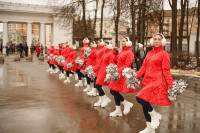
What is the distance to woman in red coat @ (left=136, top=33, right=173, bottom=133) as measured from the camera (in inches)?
195

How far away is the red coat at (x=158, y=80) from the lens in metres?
4.95

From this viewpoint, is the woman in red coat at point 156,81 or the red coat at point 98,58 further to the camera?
the red coat at point 98,58

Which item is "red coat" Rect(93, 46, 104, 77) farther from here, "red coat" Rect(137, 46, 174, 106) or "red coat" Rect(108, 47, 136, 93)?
"red coat" Rect(137, 46, 174, 106)

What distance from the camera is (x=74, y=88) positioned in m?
11.5

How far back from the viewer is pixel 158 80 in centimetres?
503

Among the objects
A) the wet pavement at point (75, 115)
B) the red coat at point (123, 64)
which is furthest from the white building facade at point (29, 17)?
the red coat at point (123, 64)

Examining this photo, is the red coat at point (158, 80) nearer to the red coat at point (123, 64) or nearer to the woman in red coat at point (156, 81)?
the woman in red coat at point (156, 81)

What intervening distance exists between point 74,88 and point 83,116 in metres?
4.82

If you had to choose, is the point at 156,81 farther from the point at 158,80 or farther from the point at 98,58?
the point at 98,58

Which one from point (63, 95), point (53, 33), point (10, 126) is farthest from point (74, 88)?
point (53, 33)

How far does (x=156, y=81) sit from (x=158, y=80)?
0.04 meters

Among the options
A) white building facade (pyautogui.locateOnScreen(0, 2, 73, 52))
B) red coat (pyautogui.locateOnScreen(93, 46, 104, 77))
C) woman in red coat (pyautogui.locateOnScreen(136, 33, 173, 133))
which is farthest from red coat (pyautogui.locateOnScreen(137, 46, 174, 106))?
white building facade (pyautogui.locateOnScreen(0, 2, 73, 52))

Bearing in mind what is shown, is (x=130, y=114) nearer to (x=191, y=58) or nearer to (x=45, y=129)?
(x=45, y=129)

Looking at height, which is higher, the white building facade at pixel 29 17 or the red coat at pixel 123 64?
the white building facade at pixel 29 17
